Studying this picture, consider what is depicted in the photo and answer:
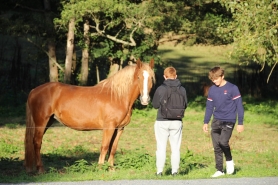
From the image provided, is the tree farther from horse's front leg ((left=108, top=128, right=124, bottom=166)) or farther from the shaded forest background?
horse's front leg ((left=108, top=128, right=124, bottom=166))

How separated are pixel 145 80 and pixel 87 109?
1641mm

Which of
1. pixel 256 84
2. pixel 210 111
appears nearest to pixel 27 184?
pixel 210 111

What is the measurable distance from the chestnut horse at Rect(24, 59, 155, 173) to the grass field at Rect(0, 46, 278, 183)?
520 mm

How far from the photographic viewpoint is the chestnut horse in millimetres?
13320

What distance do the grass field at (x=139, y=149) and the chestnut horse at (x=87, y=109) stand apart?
0.52 meters

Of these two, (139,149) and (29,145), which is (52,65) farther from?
(29,145)

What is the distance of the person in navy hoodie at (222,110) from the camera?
1136cm

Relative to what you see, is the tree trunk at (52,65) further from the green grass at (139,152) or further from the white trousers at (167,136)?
the white trousers at (167,136)

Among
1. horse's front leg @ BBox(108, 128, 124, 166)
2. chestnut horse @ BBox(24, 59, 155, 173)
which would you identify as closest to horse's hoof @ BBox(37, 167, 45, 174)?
chestnut horse @ BBox(24, 59, 155, 173)

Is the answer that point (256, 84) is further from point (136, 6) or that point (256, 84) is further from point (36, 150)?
point (36, 150)

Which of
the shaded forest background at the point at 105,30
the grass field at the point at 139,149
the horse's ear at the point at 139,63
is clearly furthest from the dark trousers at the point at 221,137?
the shaded forest background at the point at 105,30

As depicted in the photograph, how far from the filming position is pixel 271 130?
21266 mm

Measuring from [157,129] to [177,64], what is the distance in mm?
38509

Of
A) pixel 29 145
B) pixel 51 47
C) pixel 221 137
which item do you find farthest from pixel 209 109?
pixel 51 47
